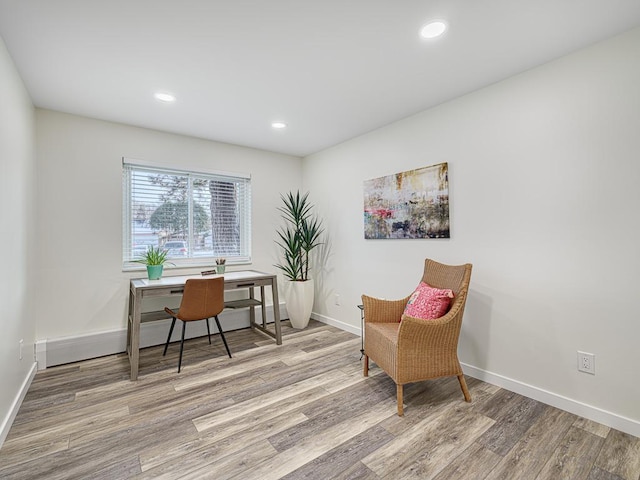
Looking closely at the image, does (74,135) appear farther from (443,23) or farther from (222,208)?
(443,23)

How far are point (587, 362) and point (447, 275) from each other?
0.99m

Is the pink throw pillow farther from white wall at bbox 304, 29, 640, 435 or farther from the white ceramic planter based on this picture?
the white ceramic planter

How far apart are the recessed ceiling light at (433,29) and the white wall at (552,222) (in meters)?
0.88

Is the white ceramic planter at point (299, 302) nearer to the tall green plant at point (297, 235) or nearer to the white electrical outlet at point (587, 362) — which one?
the tall green plant at point (297, 235)

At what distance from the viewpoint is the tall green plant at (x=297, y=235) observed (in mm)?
4027

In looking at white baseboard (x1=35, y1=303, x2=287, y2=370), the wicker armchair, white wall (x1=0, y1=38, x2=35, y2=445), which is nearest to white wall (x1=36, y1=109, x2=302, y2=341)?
white baseboard (x1=35, y1=303, x2=287, y2=370)

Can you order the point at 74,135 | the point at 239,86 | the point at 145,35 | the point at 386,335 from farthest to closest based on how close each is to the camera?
the point at 74,135
the point at 239,86
the point at 386,335
the point at 145,35

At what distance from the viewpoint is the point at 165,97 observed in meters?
2.65

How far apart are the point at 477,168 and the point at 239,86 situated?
2.05 m

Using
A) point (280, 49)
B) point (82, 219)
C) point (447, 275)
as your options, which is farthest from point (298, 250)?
point (280, 49)

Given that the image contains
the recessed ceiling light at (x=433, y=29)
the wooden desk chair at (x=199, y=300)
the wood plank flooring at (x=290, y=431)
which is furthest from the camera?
the wooden desk chair at (x=199, y=300)

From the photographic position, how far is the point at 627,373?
72.5 inches


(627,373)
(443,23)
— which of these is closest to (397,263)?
(627,373)

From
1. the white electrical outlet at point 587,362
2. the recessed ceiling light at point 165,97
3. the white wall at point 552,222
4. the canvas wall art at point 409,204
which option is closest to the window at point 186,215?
the recessed ceiling light at point 165,97
